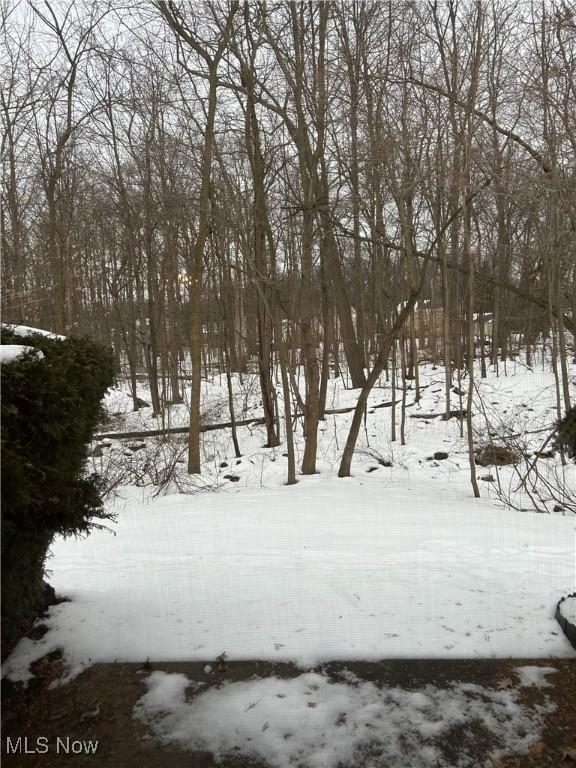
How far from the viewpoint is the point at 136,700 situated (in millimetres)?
2213

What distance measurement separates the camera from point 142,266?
17.6 m

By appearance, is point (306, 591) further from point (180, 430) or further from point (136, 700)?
point (180, 430)

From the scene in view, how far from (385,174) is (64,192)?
26.8 ft

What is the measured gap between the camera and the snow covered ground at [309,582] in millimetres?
2574

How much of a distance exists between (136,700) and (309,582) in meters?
1.28

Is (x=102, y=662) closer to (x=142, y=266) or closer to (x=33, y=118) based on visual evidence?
(x=33, y=118)

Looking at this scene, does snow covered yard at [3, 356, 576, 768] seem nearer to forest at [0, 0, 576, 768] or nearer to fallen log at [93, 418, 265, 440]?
forest at [0, 0, 576, 768]

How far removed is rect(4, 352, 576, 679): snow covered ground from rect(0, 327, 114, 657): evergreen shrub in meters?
0.69

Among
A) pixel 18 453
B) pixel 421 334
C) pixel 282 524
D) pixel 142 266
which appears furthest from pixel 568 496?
pixel 421 334

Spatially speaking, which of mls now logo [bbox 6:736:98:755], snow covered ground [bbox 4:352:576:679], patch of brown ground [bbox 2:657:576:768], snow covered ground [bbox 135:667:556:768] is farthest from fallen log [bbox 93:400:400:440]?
mls now logo [bbox 6:736:98:755]

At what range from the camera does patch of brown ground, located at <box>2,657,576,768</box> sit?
6.21 ft

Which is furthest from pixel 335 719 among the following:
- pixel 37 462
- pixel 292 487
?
pixel 292 487

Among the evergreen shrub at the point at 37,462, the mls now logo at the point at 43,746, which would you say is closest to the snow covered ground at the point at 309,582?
the mls now logo at the point at 43,746

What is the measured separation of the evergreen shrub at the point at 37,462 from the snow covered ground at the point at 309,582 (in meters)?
0.69
